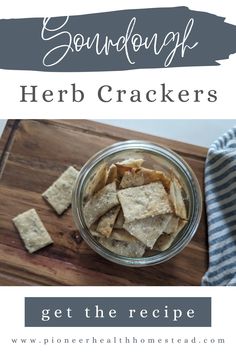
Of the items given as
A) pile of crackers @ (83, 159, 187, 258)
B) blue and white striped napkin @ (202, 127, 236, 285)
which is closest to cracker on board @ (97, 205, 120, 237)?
pile of crackers @ (83, 159, 187, 258)

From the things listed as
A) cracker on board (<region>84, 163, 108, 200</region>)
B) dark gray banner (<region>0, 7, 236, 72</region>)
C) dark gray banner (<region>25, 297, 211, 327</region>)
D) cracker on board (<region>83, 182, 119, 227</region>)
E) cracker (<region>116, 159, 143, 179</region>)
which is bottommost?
dark gray banner (<region>25, 297, 211, 327</region>)

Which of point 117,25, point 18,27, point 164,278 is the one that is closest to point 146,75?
point 117,25

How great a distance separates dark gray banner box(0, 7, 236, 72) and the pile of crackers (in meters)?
0.15

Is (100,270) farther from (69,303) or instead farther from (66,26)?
(66,26)

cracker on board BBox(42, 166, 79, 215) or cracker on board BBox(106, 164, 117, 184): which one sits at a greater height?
cracker on board BBox(106, 164, 117, 184)

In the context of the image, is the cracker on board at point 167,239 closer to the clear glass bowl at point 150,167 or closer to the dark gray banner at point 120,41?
the clear glass bowl at point 150,167

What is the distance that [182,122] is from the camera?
0.92 m

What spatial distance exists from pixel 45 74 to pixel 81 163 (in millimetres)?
151

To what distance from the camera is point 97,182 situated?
786 millimetres

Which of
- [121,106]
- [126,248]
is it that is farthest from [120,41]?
[126,248]

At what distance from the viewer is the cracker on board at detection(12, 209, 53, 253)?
0.82 meters

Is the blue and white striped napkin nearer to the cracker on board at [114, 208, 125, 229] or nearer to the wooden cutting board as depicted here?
the wooden cutting board

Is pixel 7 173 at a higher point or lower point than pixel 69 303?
higher

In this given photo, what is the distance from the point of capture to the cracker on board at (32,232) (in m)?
0.82
